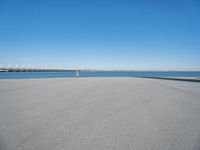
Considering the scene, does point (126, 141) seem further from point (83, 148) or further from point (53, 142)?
point (53, 142)

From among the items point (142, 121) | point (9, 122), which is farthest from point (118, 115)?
point (9, 122)

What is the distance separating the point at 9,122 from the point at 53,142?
193 cm

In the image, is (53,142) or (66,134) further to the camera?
(66,134)

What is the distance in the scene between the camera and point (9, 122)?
4.24 metres

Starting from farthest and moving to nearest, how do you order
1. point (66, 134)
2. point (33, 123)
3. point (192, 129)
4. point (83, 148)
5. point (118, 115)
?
point (118, 115) < point (33, 123) < point (192, 129) < point (66, 134) < point (83, 148)

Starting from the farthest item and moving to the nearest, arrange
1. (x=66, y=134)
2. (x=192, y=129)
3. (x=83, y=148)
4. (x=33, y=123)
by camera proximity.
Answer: (x=33, y=123) < (x=192, y=129) < (x=66, y=134) < (x=83, y=148)

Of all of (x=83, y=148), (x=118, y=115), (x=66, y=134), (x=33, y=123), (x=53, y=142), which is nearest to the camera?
(x=83, y=148)

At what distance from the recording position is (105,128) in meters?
3.82

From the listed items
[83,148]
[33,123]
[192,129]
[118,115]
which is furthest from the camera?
[118,115]

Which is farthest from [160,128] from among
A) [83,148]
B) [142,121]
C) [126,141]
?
[83,148]

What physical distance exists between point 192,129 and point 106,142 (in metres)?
2.20

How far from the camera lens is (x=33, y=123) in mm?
4176

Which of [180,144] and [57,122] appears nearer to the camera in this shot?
[180,144]

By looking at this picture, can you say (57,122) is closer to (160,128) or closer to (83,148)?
(83,148)
